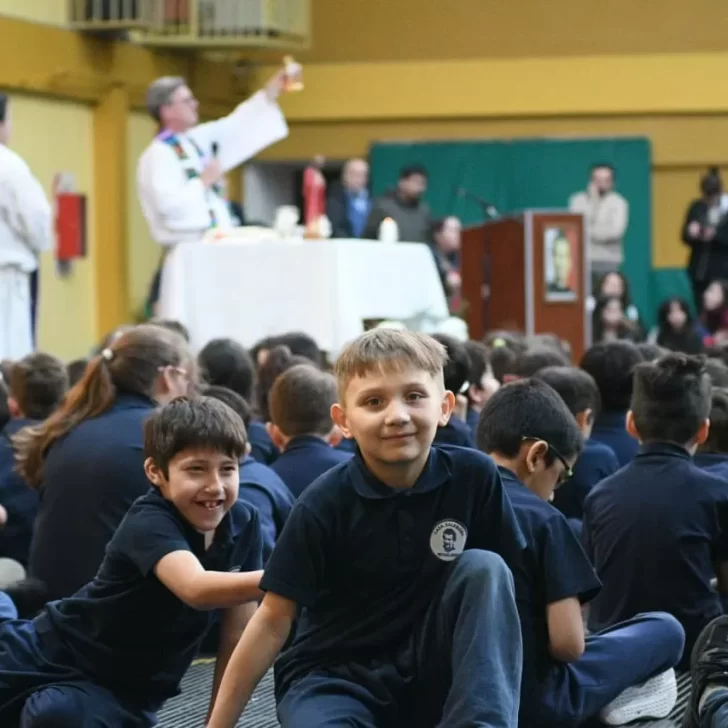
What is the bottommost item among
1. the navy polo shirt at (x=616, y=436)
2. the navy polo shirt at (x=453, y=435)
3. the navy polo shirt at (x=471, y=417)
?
the navy polo shirt at (x=616, y=436)

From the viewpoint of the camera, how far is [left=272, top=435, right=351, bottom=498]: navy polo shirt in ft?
13.7

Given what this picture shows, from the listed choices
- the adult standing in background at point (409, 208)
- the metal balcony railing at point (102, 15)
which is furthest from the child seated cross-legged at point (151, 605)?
the metal balcony railing at point (102, 15)

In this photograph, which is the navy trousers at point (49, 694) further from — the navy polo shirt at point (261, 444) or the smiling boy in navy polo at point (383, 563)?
the navy polo shirt at point (261, 444)

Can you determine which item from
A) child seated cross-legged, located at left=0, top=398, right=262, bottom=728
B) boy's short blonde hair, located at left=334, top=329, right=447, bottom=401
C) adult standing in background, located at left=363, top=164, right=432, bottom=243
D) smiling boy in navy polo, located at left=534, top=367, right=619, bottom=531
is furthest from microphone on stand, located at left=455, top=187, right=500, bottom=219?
boy's short blonde hair, located at left=334, top=329, right=447, bottom=401

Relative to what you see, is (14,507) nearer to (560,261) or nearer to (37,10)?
(560,261)

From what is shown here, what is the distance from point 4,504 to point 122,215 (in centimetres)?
856

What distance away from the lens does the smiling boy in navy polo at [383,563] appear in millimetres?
2621

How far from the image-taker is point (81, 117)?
40.8ft

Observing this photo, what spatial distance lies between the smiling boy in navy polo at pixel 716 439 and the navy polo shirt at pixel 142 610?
52.2 inches

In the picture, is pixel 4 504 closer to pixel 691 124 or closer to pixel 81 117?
pixel 81 117

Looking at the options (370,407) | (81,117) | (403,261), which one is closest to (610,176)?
(81,117)

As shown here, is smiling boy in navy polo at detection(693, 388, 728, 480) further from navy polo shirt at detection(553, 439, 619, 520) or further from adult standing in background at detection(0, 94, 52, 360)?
adult standing in background at detection(0, 94, 52, 360)

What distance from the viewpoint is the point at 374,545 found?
266cm

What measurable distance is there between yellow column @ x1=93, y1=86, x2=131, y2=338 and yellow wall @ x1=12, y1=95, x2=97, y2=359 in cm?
5
